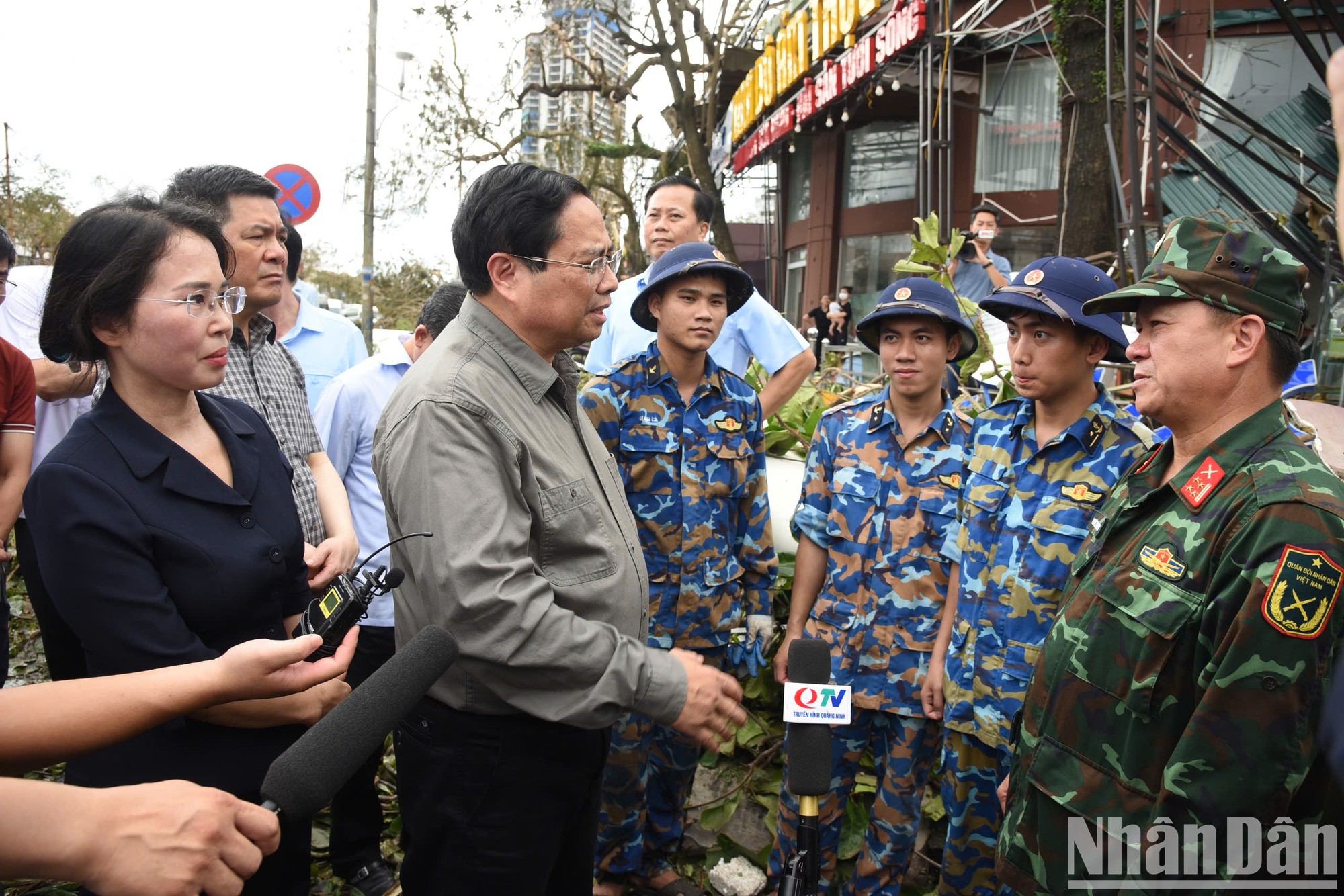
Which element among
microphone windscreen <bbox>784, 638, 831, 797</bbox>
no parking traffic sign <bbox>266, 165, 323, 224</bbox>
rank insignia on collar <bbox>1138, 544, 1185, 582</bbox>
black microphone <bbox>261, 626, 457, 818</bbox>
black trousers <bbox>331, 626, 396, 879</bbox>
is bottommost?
black trousers <bbox>331, 626, 396, 879</bbox>

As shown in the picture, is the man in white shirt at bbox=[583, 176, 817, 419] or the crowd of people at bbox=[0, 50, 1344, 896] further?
the man in white shirt at bbox=[583, 176, 817, 419]

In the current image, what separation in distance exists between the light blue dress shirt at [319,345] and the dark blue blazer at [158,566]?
2.10m

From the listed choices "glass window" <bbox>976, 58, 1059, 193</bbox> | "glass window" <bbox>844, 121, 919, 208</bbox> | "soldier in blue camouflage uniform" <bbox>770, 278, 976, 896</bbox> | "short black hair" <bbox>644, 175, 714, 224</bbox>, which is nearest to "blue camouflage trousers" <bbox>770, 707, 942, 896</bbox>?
"soldier in blue camouflage uniform" <bbox>770, 278, 976, 896</bbox>

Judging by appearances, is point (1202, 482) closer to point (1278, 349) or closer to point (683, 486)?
point (1278, 349)

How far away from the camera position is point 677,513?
3.32 meters

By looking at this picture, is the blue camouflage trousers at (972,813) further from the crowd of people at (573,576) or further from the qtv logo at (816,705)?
the qtv logo at (816,705)

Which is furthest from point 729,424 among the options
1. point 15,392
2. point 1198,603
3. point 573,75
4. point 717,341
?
point 573,75

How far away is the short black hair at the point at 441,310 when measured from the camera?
3.54 m

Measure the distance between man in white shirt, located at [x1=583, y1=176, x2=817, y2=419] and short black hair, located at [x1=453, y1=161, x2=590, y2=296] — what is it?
76.7 inches

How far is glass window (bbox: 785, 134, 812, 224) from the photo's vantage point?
1996cm

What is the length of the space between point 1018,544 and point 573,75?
60.8 feet

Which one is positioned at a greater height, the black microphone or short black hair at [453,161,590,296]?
short black hair at [453,161,590,296]

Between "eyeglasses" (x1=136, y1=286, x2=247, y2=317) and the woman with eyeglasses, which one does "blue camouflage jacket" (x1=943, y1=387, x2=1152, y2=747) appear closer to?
the woman with eyeglasses

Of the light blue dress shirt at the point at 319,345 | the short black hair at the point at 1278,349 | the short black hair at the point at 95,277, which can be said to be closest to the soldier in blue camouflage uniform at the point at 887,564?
the short black hair at the point at 1278,349
